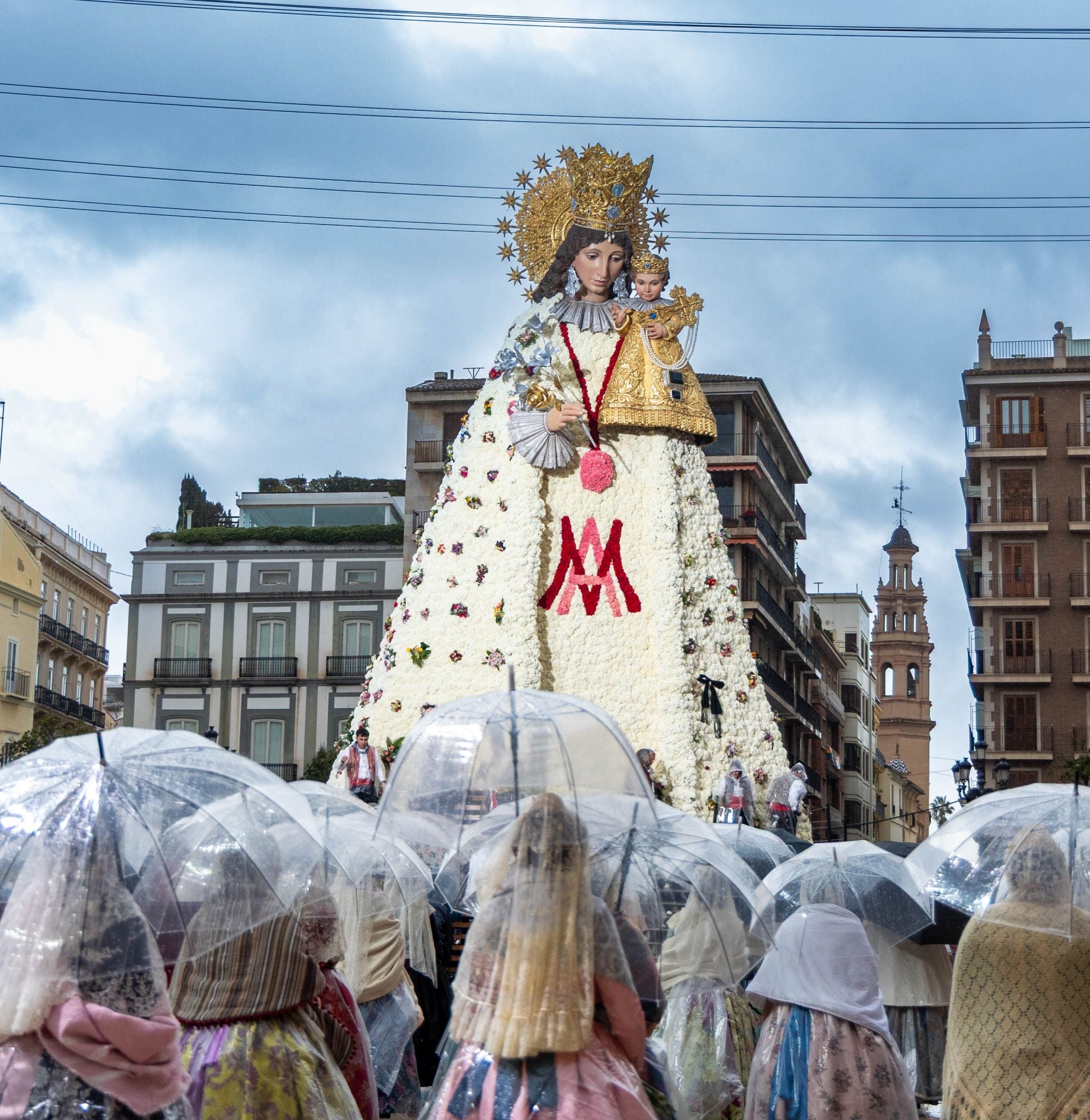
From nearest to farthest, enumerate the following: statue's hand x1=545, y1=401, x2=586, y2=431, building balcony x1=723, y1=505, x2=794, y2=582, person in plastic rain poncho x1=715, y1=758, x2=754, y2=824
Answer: person in plastic rain poncho x1=715, y1=758, x2=754, y2=824
statue's hand x1=545, y1=401, x2=586, y2=431
building balcony x1=723, y1=505, x2=794, y2=582

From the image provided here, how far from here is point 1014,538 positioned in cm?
4950

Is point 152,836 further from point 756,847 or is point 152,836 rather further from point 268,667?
point 268,667

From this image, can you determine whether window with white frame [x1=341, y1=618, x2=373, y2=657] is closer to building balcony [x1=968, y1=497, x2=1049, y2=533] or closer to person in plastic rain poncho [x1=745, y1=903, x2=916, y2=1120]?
building balcony [x1=968, y1=497, x2=1049, y2=533]

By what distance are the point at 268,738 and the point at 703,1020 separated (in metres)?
Result: 40.1

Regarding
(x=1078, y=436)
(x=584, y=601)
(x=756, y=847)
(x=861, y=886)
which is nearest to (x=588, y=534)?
(x=584, y=601)

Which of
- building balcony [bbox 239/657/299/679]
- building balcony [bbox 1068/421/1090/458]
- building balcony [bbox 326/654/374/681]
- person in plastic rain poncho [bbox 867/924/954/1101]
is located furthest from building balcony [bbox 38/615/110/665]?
person in plastic rain poncho [bbox 867/924/954/1101]

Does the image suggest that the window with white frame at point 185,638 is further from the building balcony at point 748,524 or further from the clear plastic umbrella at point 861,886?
the clear plastic umbrella at point 861,886

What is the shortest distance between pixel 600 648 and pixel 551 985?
710 inches

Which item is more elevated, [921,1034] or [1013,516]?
[1013,516]

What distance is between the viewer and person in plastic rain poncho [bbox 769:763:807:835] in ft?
76.5

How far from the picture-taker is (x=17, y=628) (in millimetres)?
47656

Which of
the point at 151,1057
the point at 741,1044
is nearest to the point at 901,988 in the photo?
the point at 741,1044

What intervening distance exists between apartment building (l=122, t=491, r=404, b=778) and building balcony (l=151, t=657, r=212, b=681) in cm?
3

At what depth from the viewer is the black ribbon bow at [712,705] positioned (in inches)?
947
